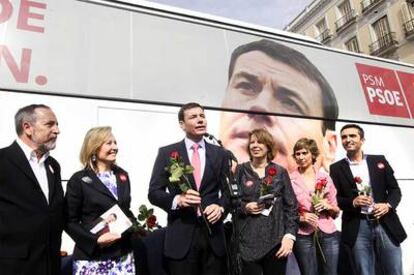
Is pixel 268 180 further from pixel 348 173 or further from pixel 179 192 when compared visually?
pixel 348 173

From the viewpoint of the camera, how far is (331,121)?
4.71 m

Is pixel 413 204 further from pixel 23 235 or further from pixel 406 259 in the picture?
pixel 23 235

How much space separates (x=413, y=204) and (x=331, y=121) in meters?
1.61

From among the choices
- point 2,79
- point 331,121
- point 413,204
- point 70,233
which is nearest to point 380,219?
point 331,121

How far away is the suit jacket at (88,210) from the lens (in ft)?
7.43

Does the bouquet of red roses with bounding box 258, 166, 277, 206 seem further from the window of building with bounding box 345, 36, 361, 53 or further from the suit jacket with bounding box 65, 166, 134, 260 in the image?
the window of building with bounding box 345, 36, 361, 53

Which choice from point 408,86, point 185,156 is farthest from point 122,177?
point 408,86

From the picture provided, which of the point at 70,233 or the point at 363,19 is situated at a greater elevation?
the point at 363,19

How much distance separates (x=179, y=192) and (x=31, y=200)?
0.91 m

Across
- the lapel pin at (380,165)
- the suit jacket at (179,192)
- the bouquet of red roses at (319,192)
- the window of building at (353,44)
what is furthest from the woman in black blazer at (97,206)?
the window of building at (353,44)

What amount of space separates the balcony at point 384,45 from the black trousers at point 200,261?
25.8 meters

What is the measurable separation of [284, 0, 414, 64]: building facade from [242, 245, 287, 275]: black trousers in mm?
24438

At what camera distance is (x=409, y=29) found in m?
23.3

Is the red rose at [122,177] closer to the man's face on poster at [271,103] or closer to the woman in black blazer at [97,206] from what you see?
the woman in black blazer at [97,206]
